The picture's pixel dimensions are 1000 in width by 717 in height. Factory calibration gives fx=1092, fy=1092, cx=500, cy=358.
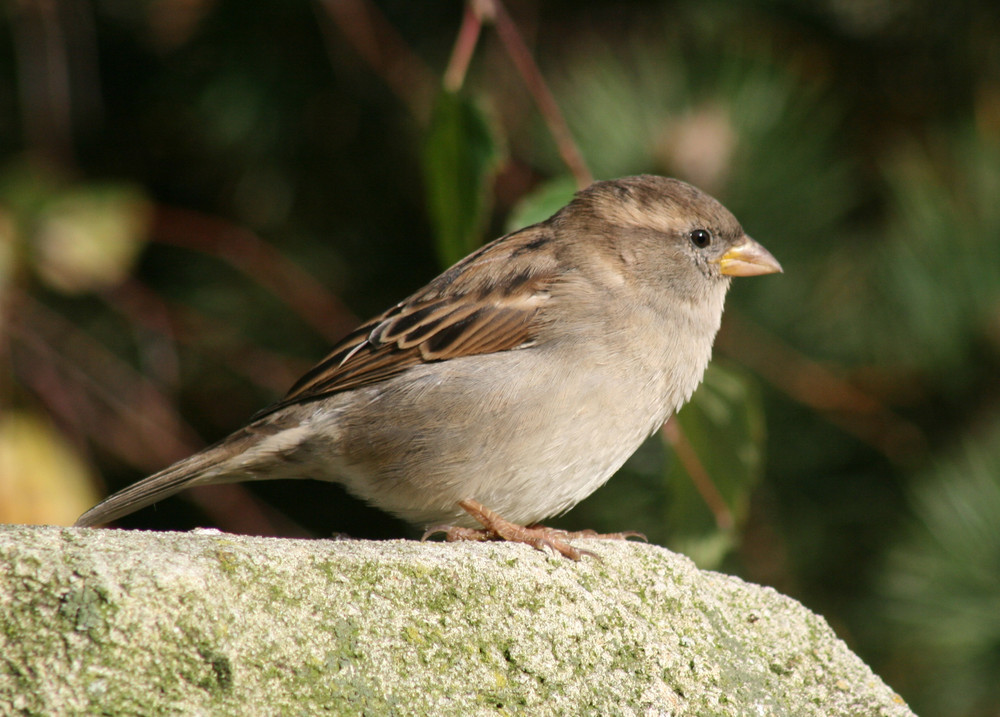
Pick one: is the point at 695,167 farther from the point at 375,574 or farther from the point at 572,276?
the point at 375,574

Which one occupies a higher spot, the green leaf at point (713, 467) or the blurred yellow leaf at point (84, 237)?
the blurred yellow leaf at point (84, 237)

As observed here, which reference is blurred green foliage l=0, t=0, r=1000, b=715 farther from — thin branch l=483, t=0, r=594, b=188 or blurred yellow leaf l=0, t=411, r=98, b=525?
thin branch l=483, t=0, r=594, b=188

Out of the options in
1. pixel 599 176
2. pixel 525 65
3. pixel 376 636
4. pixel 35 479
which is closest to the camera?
pixel 376 636

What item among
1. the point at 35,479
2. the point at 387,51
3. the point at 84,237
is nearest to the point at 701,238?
the point at 387,51

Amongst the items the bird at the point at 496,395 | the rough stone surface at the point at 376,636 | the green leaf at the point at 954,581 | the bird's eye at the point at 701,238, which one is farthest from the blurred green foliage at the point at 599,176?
the rough stone surface at the point at 376,636

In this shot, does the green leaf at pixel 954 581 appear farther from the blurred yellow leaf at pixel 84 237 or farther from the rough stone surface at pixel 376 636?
the blurred yellow leaf at pixel 84 237

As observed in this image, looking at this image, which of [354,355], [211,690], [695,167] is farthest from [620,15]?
[211,690]

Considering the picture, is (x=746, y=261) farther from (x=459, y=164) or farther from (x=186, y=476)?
(x=186, y=476)
